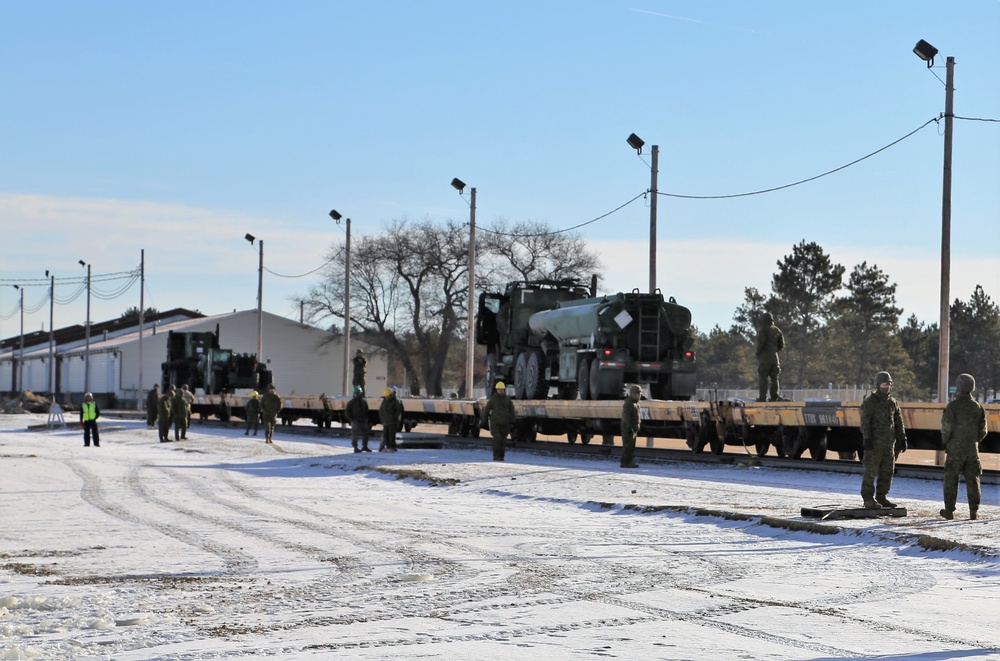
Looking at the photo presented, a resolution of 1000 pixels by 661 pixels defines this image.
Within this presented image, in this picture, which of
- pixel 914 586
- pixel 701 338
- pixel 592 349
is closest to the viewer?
pixel 914 586

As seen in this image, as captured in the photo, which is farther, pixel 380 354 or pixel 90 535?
pixel 380 354

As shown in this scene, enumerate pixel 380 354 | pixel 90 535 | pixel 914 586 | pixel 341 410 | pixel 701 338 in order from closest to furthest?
pixel 914 586 → pixel 90 535 → pixel 341 410 → pixel 380 354 → pixel 701 338

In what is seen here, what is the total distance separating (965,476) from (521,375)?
20.5 m

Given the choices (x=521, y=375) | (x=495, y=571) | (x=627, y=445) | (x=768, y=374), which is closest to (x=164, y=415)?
(x=521, y=375)

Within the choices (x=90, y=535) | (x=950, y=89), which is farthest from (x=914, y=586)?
(x=950, y=89)

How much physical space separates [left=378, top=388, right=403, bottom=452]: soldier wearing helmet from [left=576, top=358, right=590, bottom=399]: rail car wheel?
4.33 m

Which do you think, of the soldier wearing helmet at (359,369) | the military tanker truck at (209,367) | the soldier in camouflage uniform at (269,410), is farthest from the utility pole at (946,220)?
the military tanker truck at (209,367)

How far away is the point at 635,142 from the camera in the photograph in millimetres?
36469

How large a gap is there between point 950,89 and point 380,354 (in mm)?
60910

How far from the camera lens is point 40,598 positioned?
33.8ft

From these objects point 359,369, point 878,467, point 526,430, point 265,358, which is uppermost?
point 265,358

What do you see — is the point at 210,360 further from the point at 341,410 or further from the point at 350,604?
the point at 350,604

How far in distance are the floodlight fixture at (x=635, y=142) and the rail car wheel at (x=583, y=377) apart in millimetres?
7874

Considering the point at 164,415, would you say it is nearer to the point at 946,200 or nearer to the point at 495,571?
the point at 946,200
